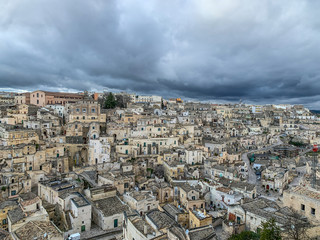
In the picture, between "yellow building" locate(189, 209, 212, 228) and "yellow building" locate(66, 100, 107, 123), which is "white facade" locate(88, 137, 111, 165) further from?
"yellow building" locate(189, 209, 212, 228)

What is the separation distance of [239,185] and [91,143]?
26302mm

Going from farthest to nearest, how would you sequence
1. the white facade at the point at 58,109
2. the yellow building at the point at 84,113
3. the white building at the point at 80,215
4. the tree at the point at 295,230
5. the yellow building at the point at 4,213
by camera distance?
the white facade at the point at 58,109
the yellow building at the point at 84,113
the yellow building at the point at 4,213
the white building at the point at 80,215
the tree at the point at 295,230

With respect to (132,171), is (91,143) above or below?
above

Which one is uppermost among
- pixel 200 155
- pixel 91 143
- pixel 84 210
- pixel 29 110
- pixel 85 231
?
pixel 29 110

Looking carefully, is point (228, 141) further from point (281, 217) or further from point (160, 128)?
point (281, 217)

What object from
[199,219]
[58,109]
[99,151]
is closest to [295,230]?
[199,219]

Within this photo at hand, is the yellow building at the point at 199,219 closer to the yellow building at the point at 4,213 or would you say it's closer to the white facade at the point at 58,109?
the yellow building at the point at 4,213

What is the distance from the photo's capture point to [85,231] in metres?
22.9

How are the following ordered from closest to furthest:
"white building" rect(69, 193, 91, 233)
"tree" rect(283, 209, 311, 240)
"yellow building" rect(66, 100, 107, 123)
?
"tree" rect(283, 209, 311, 240) < "white building" rect(69, 193, 91, 233) < "yellow building" rect(66, 100, 107, 123)

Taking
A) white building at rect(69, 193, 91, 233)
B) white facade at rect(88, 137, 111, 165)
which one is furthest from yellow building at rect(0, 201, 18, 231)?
white facade at rect(88, 137, 111, 165)

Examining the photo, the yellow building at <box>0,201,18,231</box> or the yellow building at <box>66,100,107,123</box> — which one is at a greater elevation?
the yellow building at <box>66,100,107,123</box>

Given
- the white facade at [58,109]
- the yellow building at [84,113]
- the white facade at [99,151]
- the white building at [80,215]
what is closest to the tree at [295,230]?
the white building at [80,215]

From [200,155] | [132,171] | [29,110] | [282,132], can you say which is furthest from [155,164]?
[282,132]

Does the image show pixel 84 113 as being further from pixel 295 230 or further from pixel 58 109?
pixel 295 230
